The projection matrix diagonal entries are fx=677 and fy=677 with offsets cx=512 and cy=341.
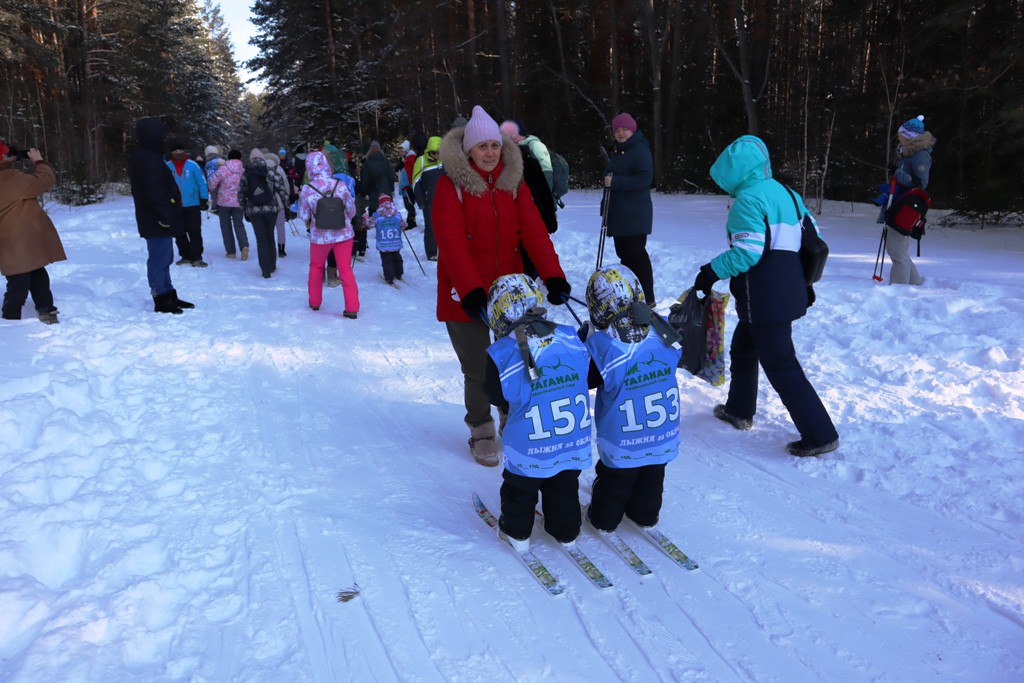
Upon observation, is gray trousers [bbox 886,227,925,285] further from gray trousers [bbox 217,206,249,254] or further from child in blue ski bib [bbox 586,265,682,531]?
gray trousers [bbox 217,206,249,254]

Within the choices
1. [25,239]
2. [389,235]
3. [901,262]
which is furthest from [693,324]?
[25,239]

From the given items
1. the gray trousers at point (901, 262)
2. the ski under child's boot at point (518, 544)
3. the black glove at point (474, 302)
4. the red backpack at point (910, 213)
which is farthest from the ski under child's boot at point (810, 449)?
the red backpack at point (910, 213)

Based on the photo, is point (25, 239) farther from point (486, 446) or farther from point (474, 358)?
point (486, 446)

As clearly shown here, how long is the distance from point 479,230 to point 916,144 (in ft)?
19.4

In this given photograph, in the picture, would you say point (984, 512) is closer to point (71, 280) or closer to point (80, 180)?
point (71, 280)

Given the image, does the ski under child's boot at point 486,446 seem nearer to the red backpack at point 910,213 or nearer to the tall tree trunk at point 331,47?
the red backpack at point 910,213

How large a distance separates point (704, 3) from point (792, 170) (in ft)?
18.9

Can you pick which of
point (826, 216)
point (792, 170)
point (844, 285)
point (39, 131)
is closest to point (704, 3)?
point (792, 170)

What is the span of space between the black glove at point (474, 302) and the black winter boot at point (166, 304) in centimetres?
530

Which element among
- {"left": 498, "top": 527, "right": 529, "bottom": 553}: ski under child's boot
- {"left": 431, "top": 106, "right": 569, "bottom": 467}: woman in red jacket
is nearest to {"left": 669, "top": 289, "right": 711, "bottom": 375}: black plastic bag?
{"left": 431, "top": 106, "right": 569, "bottom": 467}: woman in red jacket

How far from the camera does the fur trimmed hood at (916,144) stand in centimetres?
734

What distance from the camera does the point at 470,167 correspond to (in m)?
3.91

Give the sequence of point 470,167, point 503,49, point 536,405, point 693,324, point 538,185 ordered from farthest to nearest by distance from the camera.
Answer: point 503,49 → point 538,185 → point 693,324 → point 470,167 → point 536,405

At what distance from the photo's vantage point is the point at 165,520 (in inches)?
141
